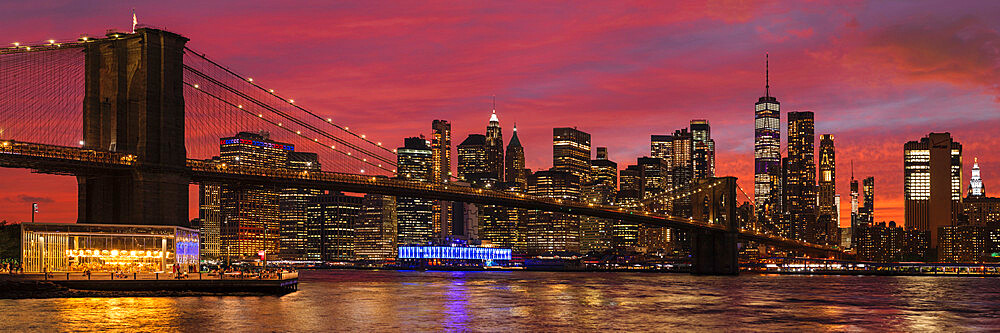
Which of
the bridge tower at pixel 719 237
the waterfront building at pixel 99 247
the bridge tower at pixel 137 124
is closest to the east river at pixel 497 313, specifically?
the waterfront building at pixel 99 247

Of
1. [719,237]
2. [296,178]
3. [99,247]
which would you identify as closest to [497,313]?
[99,247]

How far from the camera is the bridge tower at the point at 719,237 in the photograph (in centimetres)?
13288

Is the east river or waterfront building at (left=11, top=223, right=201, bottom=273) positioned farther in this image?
waterfront building at (left=11, top=223, right=201, bottom=273)

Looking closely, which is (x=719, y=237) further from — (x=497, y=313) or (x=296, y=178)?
(x=497, y=313)

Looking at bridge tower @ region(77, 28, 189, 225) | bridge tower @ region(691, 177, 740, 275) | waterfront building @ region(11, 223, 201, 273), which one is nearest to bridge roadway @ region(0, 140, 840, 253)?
bridge tower @ region(77, 28, 189, 225)

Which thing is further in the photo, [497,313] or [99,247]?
[99,247]

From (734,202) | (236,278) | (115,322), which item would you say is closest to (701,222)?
(734,202)

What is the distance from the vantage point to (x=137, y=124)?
71.9 metres

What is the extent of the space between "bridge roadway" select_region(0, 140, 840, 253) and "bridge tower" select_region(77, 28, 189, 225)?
1343mm

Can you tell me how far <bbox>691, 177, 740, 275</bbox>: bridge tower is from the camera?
436 ft

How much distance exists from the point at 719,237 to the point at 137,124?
8457 centimetres

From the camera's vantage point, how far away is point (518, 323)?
169 ft

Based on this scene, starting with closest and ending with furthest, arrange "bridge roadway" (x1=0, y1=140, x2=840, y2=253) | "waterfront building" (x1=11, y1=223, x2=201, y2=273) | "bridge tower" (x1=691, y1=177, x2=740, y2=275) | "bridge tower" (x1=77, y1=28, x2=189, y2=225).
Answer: "waterfront building" (x1=11, y1=223, x2=201, y2=273) → "bridge roadway" (x1=0, y1=140, x2=840, y2=253) → "bridge tower" (x1=77, y1=28, x2=189, y2=225) → "bridge tower" (x1=691, y1=177, x2=740, y2=275)

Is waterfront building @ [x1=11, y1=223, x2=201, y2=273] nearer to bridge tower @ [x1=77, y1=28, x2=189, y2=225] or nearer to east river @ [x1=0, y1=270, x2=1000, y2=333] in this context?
bridge tower @ [x1=77, y1=28, x2=189, y2=225]
